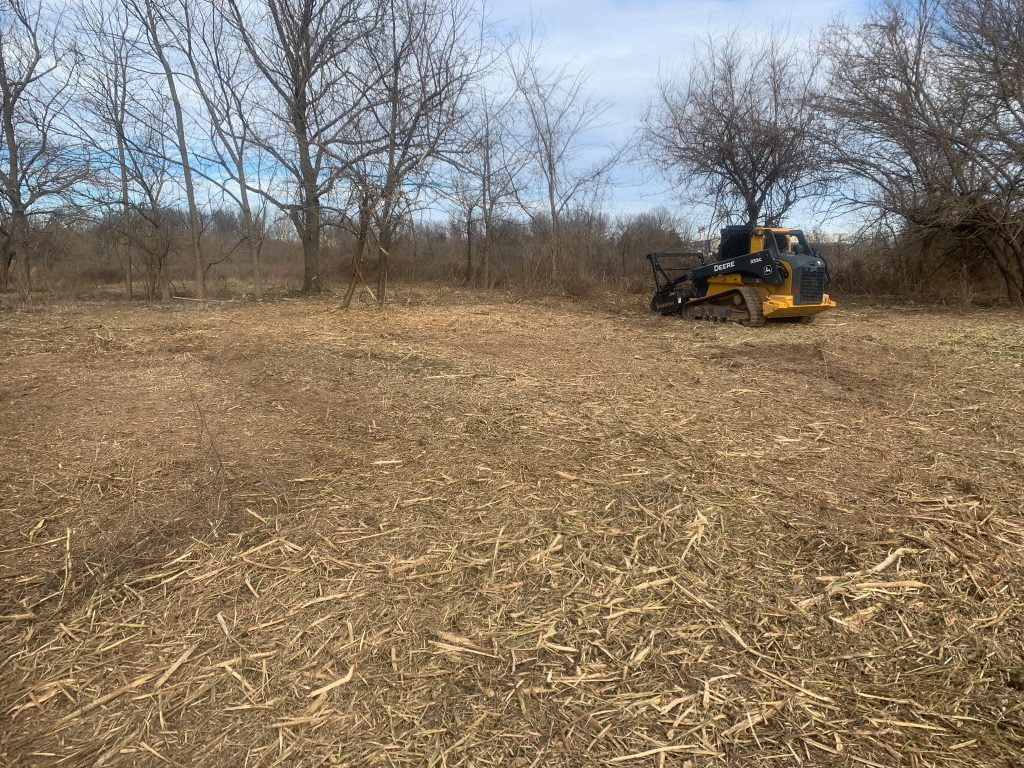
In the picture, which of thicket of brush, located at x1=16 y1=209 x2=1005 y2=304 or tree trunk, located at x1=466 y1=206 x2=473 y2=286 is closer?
thicket of brush, located at x1=16 y1=209 x2=1005 y2=304

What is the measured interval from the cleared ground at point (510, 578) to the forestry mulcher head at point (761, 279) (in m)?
5.17

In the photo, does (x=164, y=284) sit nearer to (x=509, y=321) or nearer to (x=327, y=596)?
(x=509, y=321)

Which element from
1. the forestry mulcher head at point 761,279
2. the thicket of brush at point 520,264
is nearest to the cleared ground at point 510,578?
the forestry mulcher head at point 761,279

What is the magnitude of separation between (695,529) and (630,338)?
693 centimetres

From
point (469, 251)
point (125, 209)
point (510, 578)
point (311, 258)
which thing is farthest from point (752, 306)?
point (125, 209)

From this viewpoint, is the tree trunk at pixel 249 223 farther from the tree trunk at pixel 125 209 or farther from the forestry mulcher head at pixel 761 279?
the forestry mulcher head at pixel 761 279

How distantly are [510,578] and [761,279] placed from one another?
950 centimetres

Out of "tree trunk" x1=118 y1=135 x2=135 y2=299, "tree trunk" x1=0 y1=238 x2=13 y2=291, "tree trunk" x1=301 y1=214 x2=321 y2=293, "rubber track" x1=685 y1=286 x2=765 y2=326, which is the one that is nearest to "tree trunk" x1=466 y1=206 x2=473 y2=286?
"tree trunk" x1=301 y1=214 x2=321 y2=293

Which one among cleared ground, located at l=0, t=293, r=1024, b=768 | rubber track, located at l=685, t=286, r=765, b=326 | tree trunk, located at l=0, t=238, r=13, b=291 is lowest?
cleared ground, located at l=0, t=293, r=1024, b=768

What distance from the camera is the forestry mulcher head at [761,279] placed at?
10.2 metres

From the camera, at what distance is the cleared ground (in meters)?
1.86

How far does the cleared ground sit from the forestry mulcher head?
5173 millimetres

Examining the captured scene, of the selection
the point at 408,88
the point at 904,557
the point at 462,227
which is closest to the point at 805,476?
the point at 904,557

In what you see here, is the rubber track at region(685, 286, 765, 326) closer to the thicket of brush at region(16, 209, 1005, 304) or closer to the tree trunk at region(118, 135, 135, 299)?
the thicket of brush at region(16, 209, 1005, 304)
